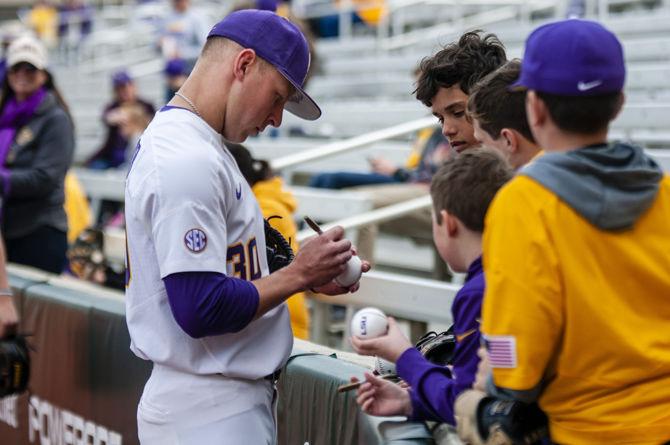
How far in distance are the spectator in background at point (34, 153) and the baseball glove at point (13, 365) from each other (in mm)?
2301

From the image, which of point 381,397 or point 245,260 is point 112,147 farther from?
point 381,397

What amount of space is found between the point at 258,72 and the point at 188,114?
0.20m

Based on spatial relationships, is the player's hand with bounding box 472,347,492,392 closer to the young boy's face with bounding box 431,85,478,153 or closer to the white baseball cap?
the young boy's face with bounding box 431,85,478,153

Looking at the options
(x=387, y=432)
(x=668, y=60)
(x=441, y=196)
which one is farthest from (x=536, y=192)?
(x=668, y=60)

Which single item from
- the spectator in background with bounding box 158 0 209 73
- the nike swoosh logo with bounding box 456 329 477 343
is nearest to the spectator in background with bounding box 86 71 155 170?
the spectator in background with bounding box 158 0 209 73

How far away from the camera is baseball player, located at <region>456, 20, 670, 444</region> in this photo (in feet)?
6.32

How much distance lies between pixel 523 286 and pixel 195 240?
85 centimetres

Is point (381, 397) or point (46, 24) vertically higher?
point (381, 397)

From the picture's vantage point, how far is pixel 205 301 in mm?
2447

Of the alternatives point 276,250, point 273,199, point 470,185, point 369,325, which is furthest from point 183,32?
point 470,185

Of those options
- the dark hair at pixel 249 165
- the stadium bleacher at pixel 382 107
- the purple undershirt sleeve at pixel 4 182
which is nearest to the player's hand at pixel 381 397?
the stadium bleacher at pixel 382 107

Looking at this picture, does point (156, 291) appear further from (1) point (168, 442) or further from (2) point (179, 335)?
(1) point (168, 442)

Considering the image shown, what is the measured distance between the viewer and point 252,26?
2639mm

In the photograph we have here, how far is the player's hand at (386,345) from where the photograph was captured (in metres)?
2.41
